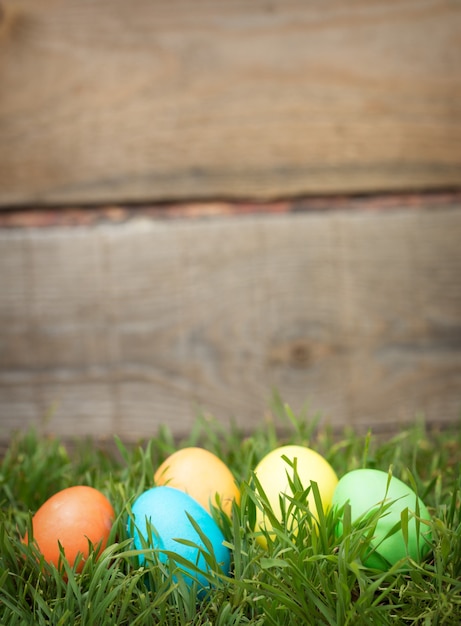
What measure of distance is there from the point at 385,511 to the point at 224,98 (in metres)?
0.94

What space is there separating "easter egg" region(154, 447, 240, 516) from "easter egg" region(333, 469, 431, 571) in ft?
0.54

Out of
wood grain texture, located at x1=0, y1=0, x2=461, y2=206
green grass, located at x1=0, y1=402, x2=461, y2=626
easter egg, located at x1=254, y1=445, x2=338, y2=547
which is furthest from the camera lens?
wood grain texture, located at x1=0, y1=0, x2=461, y2=206

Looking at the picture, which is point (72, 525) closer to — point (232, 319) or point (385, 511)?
point (385, 511)

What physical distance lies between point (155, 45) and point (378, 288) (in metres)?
0.71

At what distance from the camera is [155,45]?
53.7 inches

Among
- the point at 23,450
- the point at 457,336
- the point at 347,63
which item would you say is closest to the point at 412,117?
the point at 347,63

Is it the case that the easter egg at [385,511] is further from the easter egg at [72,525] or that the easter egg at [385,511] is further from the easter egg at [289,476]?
the easter egg at [72,525]

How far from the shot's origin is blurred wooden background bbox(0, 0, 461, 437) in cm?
→ 136

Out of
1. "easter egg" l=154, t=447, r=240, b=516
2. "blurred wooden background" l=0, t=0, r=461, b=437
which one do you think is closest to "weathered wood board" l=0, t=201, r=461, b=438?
"blurred wooden background" l=0, t=0, r=461, b=437

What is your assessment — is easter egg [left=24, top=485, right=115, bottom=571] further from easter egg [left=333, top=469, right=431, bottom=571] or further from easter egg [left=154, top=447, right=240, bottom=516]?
easter egg [left=333, top=469, right=431, bottom=571]

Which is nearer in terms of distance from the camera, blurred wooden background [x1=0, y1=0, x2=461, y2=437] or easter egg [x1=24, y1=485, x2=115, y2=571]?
easter egg [x1=24, y1=485, x2=115, y2=571]

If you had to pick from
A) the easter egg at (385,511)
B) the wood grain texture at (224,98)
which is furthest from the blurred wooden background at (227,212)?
the easter egg at (385,511)

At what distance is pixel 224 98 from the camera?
1375 millimetres

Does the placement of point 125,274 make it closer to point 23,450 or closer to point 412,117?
point 23,450
